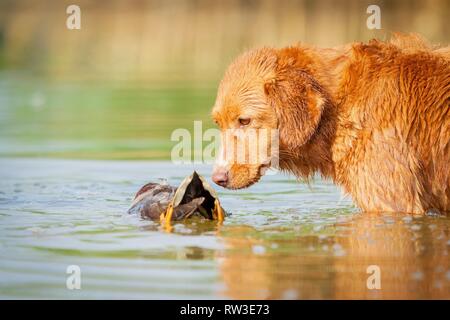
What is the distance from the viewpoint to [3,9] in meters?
24.8

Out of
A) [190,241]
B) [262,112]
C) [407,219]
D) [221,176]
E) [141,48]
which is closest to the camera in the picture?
[190,241]

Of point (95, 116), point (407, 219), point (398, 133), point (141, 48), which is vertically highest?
point (141, 48)

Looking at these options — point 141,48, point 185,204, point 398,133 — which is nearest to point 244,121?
point 185,204

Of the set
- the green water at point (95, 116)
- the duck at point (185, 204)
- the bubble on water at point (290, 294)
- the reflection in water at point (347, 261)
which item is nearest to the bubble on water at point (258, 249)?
the reflection in water at point (347, 261)

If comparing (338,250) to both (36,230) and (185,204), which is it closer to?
(185,204)

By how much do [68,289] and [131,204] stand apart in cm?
274

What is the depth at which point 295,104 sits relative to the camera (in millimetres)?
8164

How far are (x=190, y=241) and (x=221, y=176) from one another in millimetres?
938

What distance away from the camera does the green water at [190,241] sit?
634cm

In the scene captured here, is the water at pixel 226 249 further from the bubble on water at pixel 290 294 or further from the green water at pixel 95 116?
the green water at pixel 95 116

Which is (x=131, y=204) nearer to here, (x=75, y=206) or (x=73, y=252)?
(x=75, y=206)

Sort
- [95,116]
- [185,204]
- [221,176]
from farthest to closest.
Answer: [95,116], [185,204], [221,176]
